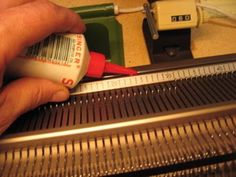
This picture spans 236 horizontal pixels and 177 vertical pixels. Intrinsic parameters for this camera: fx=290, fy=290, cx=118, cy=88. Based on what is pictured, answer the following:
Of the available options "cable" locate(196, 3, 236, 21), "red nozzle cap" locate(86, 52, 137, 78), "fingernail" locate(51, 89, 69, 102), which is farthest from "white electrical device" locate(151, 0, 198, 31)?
"fingernail" locate(51, 89, 69, 102)

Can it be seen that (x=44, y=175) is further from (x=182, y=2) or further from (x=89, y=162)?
(x=182, y=2)

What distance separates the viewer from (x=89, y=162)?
1.51 ft

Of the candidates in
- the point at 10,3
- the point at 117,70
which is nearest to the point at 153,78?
the point at 117,70

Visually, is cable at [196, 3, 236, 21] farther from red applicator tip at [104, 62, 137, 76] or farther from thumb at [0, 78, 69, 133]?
thumb at [0, 78, 69, 133]

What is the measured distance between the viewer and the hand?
423 mm

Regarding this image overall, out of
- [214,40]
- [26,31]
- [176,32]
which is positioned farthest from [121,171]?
[214,40]

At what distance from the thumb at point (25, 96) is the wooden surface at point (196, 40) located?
0.77 ft

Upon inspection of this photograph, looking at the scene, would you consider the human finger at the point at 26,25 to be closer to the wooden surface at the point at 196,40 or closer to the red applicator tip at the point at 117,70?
the red applicator tip at the point at 117,70

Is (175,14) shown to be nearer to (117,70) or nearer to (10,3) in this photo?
(117,70)

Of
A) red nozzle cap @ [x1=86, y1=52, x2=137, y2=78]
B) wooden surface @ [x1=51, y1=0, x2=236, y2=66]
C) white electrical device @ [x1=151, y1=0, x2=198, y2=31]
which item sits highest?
white electrical device @ [x1=151, y1=0, x2=198, y2=31]

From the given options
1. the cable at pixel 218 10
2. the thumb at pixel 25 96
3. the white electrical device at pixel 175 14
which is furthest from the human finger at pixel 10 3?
the cable at pixel 218 10

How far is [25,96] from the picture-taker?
49cm

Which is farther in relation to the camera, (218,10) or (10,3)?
(218,10)

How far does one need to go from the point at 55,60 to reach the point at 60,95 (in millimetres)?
72
